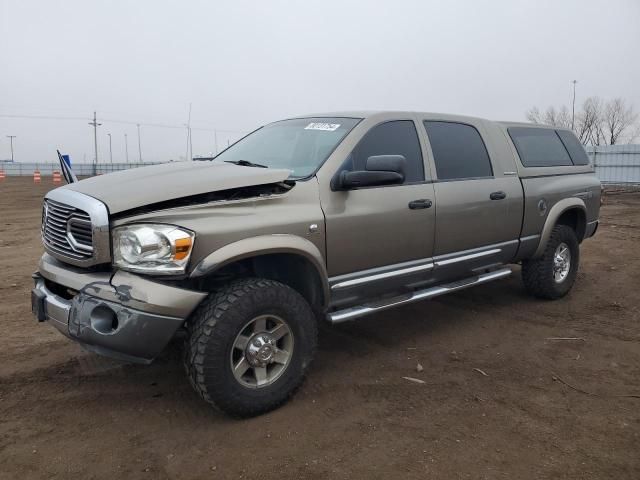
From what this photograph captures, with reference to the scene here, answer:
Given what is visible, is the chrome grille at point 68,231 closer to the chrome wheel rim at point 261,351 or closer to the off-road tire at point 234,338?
the off-road tire at point 234,338

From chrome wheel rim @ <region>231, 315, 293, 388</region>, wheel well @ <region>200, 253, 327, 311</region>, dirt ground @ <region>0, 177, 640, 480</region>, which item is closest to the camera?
dirt ground @ <region>0, 177, 640, 480</region>

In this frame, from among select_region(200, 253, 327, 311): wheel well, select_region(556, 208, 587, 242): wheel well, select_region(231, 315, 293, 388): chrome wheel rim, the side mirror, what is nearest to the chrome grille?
select_region(200, 253, 327, 311): wheel well

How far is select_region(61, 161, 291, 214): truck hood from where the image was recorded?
3.04 m

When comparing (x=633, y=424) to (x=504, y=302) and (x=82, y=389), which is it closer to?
(x=504, y=302)

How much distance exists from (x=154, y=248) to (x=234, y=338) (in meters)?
0.68

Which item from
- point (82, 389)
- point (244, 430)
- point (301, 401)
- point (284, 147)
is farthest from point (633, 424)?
point (82, 389)

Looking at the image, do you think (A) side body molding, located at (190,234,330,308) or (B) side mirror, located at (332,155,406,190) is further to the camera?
(B) side mirror, located at (332,155,406,190)

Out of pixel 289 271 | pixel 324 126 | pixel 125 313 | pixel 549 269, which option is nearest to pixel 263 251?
pixel 289 271

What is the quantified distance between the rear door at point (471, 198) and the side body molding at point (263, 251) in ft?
4.06

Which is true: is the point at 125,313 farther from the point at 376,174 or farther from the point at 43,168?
the point at 43,168

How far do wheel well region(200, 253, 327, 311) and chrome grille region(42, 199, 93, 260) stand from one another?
820 mm

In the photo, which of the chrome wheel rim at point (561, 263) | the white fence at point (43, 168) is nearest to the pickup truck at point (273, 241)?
the chrome wheel rim at point (561, 263)

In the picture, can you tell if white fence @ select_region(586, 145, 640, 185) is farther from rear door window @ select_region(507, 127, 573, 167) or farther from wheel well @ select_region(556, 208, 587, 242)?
rear door window @ select_region(507, 127, 573, 167)

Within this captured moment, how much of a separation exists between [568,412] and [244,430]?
1.97 meters
